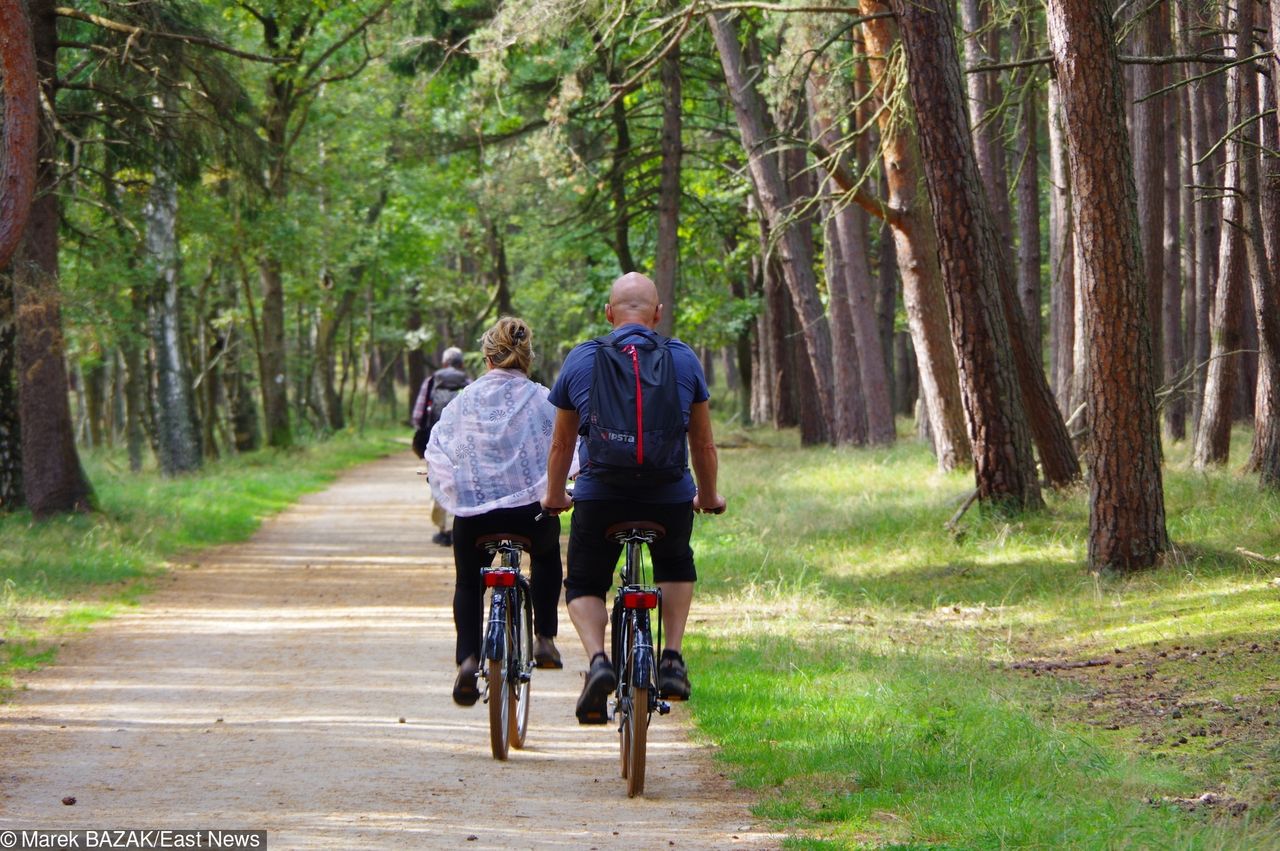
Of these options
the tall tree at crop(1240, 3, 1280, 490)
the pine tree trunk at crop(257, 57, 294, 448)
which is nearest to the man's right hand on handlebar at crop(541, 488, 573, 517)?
the tall tree at crop(1240, 3, 1280, 490)

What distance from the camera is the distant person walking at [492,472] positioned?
23.8ft

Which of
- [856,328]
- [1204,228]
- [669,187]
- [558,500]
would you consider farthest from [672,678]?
[669,187]

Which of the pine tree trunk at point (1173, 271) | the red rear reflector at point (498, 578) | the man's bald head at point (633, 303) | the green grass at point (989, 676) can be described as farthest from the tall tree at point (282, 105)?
the man's bald head at point (633, 303)

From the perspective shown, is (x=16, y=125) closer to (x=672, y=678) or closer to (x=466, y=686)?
(x=466, y=686)

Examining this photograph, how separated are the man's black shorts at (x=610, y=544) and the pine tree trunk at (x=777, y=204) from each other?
11180 mm

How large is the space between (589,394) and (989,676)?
12.1 ft

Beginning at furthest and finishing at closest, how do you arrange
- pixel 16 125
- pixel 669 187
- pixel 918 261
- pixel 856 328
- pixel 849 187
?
pixel 669 187
pixel 856 328
pixel 918 261
pixel 849 187
pixel 16 125

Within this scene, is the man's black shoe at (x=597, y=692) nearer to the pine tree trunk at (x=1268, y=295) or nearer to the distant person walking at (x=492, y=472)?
the distant person walking at (x=492, y=472)

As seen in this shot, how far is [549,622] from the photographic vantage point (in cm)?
773

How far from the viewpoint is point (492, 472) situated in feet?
23.8

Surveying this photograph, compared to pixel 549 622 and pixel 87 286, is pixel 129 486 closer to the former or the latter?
pixel 87 286

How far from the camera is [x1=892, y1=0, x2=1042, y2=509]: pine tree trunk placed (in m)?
12.8

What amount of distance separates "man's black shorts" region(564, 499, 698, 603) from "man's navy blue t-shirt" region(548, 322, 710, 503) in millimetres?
40

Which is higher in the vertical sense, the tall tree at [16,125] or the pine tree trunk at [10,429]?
the tall tree at [16,125]
